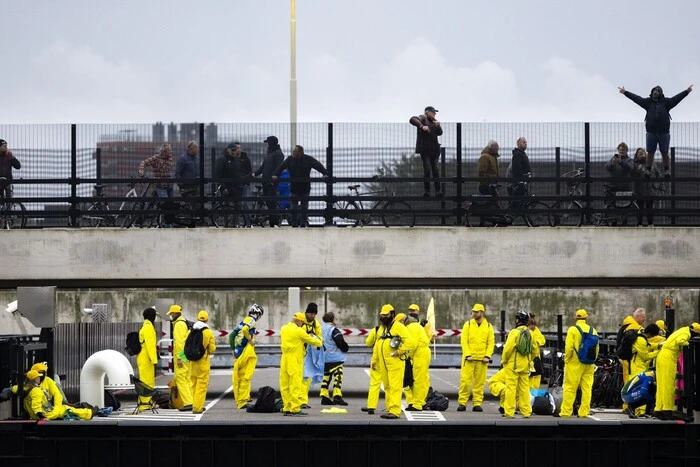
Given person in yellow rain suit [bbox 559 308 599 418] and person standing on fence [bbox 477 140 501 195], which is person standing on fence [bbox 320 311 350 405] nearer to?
person in yellow rain suit [bbox 559 308 599 418]

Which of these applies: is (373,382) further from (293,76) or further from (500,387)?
(293,76)

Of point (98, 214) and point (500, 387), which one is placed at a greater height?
point (98, 214)

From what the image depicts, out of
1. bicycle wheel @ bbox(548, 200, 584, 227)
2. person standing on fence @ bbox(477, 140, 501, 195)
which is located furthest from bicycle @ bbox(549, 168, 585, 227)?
person standing on fence @ bbox(477, 140, 501, 195)

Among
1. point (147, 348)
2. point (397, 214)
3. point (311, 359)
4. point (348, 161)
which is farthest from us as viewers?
point (348, 161)

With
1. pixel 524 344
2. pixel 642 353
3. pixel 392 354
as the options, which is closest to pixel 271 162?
pixel 392 354

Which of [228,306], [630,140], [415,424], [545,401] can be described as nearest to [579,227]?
[630,140]

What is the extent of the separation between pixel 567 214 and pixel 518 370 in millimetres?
12015

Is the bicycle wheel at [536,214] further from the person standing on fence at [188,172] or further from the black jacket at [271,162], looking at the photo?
the person standing on fence at [188,172]

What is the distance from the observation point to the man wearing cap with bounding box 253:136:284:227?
35.2 m

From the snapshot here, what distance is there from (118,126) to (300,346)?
13329mm

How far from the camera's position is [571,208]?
3525cm

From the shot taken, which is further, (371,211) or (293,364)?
(371,211)

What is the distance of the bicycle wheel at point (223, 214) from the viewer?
3481cm

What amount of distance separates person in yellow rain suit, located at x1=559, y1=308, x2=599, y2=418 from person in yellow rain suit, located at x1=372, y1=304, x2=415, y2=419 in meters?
2.37
